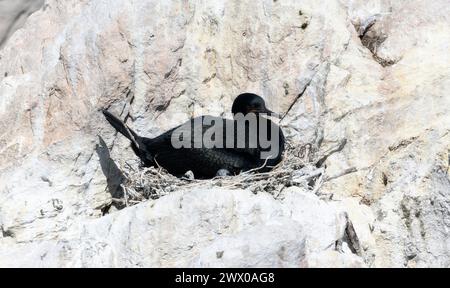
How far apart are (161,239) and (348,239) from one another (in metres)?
1.23

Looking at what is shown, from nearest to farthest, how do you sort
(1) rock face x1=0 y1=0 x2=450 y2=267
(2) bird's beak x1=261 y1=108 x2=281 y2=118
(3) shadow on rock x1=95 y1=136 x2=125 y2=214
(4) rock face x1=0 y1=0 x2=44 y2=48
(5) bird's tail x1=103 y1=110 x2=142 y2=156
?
(1) rock face x1=0 y1=0 x2=450 y2=267
(5) bird's tail x1=103 y1=110 x2=142 y2=156
(3) shadow on rock x1=95 y1=136 x2=125 y2=214
(2) bird's beak x1=261 y1=108 x2=281 y2=118
(4) rock face x1=0 y1=0 x2=44 y2=48

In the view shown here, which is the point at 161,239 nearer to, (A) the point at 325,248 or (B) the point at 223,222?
(B) the point at 223,222

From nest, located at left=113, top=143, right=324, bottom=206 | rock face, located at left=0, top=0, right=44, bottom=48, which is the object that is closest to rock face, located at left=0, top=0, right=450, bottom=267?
nest, located at left=113, top=143, right=324, bottom=206

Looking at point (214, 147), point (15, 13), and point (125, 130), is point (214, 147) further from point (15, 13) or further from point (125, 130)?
point (15, 13)

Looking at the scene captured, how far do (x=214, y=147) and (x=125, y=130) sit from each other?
63 cm

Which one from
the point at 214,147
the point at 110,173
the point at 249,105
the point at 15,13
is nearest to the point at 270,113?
the point at 249,105

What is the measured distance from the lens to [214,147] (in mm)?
8078

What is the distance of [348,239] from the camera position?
292 inches

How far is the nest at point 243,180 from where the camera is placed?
7652mm

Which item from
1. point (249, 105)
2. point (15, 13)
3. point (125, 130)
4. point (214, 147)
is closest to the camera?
point (125, 130)

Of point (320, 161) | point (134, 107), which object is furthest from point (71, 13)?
point (320, 161)

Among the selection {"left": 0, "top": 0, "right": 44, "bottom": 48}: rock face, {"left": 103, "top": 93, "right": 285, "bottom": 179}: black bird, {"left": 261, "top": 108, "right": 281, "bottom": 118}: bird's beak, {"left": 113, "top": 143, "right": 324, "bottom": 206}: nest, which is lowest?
{"left": 113, "top": 143, "right": 324, "bottom": 206}: nest

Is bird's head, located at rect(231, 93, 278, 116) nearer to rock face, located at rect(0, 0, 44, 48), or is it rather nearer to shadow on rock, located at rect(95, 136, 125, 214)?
shadow on rock, located at rect(95, 136, 125, 214)

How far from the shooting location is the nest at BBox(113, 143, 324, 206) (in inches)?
301
